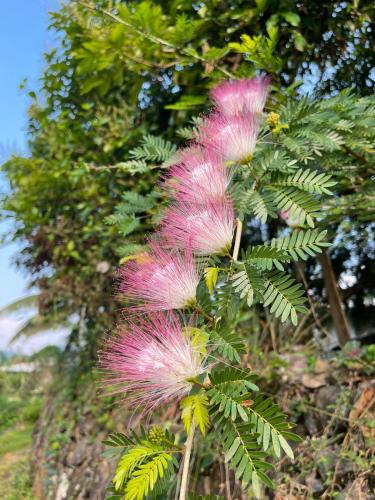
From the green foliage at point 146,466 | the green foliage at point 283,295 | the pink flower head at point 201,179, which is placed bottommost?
the green foliage at point 146,466

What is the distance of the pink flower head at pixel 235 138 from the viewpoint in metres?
1.18

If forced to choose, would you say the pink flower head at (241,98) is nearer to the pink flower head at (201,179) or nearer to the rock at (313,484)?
the pink flower head at (201,179)

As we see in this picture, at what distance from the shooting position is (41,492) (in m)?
3.75

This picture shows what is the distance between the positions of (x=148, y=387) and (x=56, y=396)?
395cm

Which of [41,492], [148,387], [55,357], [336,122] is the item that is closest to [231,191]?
[336,122]

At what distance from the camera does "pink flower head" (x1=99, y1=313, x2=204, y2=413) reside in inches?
32.7

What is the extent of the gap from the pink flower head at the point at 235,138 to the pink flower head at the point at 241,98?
89mm

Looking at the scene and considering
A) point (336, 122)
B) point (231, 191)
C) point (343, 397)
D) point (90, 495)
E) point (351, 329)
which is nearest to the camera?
point (231, 191)

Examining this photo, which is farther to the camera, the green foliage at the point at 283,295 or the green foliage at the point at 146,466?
the green foliage at the point at 283,295

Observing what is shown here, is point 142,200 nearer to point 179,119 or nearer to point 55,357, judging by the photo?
point 179,119

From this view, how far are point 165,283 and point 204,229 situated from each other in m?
0.15

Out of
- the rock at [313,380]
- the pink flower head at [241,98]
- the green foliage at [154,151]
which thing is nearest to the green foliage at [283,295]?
the pink flower head at [241,98]

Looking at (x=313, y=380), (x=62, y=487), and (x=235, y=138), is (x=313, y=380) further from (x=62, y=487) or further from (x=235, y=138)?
(x=62, y=487)

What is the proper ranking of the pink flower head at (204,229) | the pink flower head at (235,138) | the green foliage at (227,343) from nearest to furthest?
the green foliage at (227,343)
the pink flower head at (204,229)
the pink flower head at (235,138)
